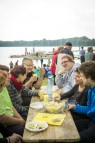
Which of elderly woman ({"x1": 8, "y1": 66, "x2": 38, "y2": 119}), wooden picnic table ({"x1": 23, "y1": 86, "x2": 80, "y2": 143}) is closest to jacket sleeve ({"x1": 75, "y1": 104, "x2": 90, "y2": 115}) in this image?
wooden picnic table ({"x1": 23, "y1": 86, "x2": 80, "y2": 143})

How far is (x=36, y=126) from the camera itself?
1.80 meters

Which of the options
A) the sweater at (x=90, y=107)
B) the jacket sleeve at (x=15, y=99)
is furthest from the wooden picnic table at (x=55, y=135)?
the jacket sleeve at (x=15, y=99)

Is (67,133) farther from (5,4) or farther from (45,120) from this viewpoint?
(5,4)

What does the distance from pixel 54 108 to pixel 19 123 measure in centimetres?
42

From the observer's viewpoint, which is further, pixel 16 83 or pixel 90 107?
pixel 16 83

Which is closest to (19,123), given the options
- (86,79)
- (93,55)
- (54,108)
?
(54,108)

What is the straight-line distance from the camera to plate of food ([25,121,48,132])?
1733 mm

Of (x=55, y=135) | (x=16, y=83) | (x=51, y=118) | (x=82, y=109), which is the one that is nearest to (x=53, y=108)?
(x=51, y=118)

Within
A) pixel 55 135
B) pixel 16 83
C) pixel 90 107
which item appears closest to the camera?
pixel 55 135

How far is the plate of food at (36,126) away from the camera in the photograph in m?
1.73

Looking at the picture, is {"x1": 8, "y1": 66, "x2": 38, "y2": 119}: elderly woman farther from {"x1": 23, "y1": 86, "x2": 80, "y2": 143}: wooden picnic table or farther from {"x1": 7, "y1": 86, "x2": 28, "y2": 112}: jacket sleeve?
{"x1": 23, "y1": 86, "x2": 80, "y2": 143}: wooden picnic table

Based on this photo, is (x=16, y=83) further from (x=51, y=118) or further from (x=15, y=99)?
(x=51, y=118)

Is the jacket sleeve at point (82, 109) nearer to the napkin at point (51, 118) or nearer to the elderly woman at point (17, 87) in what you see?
the napkin at point (51, 118)

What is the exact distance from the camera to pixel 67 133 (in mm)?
1690
